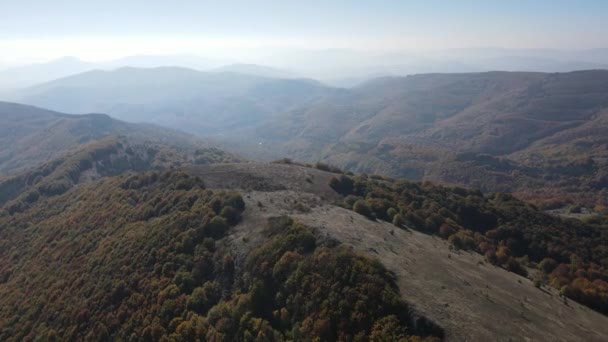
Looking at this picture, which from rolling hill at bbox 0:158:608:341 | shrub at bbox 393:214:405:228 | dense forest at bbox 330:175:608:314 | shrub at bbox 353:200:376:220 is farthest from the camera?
shrub at bbox 353:200:376:220

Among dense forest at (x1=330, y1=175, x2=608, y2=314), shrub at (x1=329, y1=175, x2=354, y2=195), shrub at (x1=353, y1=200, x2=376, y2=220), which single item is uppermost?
shrub at (x1=353, y1=200, x2=376, y2=220)

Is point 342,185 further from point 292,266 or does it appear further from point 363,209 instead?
point 292,266

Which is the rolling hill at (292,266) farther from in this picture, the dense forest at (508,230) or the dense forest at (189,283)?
the dense forest at (508,230)

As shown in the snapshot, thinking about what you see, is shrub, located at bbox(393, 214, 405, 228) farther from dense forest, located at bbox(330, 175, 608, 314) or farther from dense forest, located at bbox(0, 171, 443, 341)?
dense forest, located at bbox(0, 171, 443, 341)

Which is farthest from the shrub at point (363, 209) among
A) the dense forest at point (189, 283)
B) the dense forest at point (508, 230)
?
the dense forest at point (189, 283)

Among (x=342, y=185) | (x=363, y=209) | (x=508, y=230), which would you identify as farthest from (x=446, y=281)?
(x=508, y=230)

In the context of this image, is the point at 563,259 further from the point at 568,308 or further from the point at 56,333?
the point at 56,333

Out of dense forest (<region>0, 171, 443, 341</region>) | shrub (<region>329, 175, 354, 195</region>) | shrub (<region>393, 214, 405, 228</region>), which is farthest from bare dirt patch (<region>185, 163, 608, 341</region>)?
shrub (<region>329, 175, 354, 195</region>)

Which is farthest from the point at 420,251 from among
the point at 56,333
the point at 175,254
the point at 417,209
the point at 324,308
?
the point at 56,333
